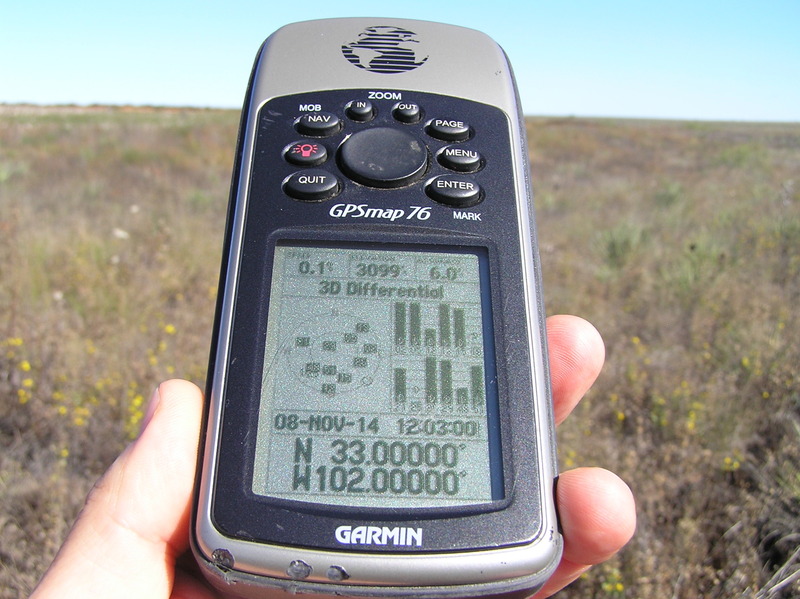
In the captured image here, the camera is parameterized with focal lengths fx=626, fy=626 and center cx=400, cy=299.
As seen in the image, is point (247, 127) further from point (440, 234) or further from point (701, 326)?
point (701, 326)

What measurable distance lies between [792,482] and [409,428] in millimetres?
2093

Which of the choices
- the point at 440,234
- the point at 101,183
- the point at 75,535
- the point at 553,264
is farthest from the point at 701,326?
the point at 101,183

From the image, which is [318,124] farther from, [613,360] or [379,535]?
[613,360]

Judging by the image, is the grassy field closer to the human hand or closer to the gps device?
the human hand

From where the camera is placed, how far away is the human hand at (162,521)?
129cm

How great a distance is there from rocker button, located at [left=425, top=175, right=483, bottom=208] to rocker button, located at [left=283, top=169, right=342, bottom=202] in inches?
9.4

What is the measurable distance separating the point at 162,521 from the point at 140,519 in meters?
0.05

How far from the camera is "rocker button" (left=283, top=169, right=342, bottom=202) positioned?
1.55m

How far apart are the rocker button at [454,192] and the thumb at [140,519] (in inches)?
30.7

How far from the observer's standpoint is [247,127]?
164 centimetres

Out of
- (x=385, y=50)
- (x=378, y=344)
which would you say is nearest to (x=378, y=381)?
(x=378, y=344)

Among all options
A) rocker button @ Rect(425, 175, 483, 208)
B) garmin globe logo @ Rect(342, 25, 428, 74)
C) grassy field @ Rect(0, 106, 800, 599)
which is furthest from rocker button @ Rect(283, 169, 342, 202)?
grassy field @ Rect(0, 106, 800, 599)

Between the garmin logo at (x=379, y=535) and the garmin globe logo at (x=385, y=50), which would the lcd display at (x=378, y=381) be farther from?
the garmin globe logo at (x=385, y=50)

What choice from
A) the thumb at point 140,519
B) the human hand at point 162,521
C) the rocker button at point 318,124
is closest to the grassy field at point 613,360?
the human hand at point 162,521
